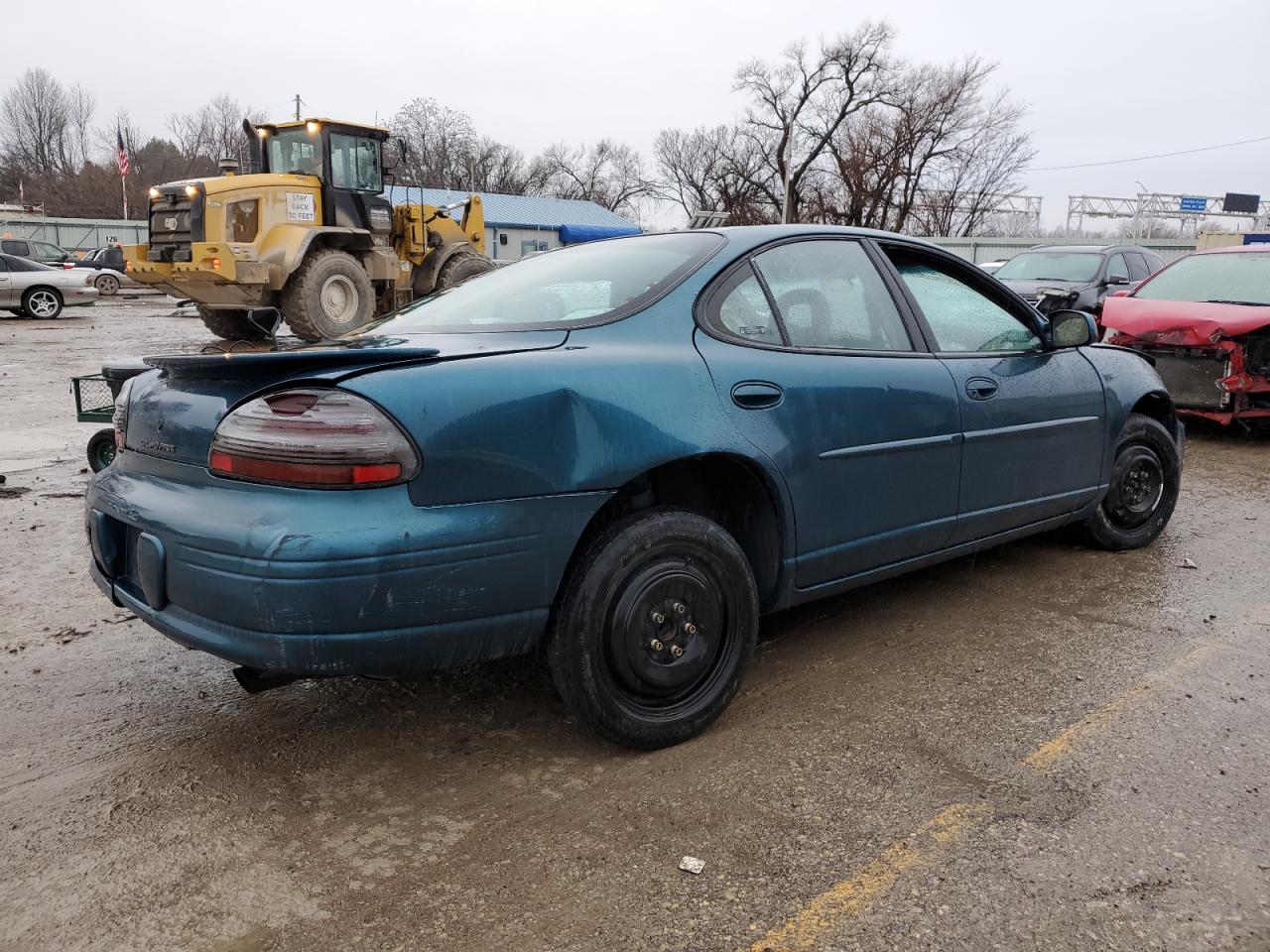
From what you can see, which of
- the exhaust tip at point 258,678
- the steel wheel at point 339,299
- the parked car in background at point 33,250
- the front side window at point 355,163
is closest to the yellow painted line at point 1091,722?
the exhaust tip at point 258,678

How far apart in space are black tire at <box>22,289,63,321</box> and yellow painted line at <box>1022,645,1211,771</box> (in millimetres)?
23808

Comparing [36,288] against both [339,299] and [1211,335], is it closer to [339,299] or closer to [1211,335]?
[339,299]

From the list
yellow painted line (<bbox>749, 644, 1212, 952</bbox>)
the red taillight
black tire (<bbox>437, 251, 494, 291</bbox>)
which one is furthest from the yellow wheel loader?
yellow painted line (<bbox>749, 644, 1212, 952</bbox>)

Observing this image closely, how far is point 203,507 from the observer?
235 cm

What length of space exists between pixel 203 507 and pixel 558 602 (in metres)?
0.93

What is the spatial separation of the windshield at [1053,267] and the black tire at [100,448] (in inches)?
423

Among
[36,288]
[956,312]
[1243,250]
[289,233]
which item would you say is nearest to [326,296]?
[289,233]

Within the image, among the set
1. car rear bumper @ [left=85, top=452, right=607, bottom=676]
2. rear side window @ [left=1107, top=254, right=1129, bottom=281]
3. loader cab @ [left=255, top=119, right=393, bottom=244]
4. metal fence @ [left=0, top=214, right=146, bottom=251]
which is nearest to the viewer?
car rear bumper @ [left=85, top=452, right=607, bottom=676]

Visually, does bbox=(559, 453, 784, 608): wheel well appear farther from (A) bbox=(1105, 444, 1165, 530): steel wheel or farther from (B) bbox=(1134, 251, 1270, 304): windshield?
(B) bbox=(1134, 251, 1270, 304): windshield

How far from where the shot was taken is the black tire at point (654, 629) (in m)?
2.53

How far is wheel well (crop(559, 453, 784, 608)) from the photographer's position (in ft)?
9.37

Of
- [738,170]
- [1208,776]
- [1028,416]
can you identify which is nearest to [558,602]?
[1208,776]

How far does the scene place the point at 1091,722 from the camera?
2.94 meters

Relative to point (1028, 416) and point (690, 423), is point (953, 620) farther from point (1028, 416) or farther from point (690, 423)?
point (690, 423)
